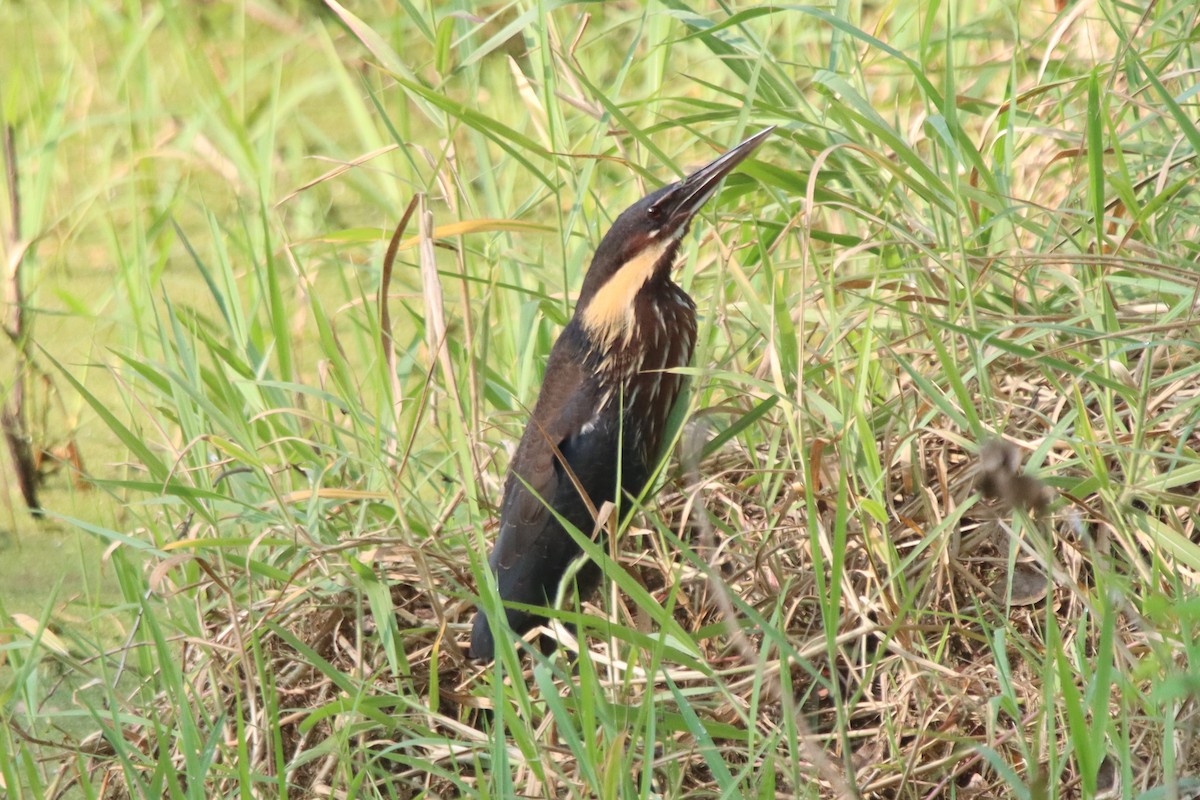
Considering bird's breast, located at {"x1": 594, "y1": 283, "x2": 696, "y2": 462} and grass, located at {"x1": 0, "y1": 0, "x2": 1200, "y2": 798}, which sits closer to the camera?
grass, located at {"x1": 0, "y1": 0, "x2": 1200, "y2": 798}

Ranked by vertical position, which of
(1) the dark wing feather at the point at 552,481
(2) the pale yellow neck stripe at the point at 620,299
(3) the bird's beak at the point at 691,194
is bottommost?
(1) the dark wing feather at the point at 552,481

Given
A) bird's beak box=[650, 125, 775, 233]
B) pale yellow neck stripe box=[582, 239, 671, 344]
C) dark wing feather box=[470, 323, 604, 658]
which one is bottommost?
dark wing feather box=[470, 323, 604, 658]

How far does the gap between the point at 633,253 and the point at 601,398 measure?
1.00ft

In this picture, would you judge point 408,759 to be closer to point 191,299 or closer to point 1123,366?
point 1123,366

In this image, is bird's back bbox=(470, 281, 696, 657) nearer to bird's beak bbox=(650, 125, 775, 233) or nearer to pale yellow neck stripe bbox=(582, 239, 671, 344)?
pale yellow neck stripe bbox=(582, 239, 671, 344)

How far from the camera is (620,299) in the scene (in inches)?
116

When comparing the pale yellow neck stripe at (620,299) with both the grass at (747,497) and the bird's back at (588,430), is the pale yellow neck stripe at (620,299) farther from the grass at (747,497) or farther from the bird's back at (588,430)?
the grass at (747,497)

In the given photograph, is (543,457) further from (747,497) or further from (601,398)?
(747,497)

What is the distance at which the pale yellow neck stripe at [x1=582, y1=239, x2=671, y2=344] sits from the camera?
9.66ft

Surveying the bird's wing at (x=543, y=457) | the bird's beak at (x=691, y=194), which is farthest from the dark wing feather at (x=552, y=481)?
the bird's beak at (x=691, y=194)

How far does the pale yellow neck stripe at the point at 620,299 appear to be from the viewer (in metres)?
2.94

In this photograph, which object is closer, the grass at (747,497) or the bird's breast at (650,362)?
the grass at (747,497)

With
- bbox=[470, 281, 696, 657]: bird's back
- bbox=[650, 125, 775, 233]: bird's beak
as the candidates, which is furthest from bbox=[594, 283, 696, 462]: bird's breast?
bbox=[650, 125, 775, 233]: bird's beak

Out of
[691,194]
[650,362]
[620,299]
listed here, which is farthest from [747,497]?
[691,194]
